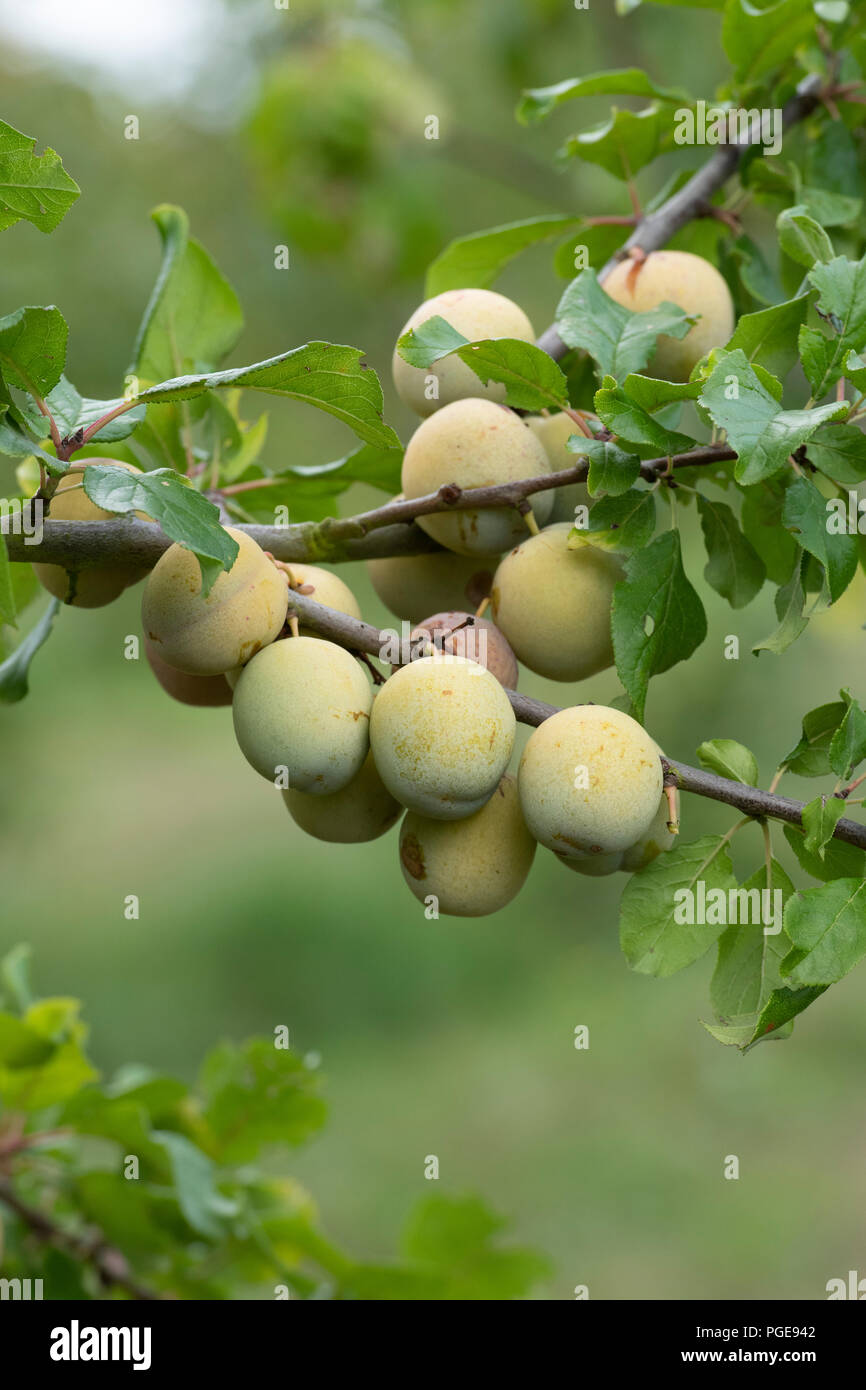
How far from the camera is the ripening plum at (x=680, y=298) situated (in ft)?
2.37

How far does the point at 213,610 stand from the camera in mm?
555

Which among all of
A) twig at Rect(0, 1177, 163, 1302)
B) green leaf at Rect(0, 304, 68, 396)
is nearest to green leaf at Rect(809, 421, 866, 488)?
green leaf at Rect(0, 304, 68, 396)

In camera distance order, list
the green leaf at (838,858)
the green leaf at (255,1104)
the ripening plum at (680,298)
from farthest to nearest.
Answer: the green leaf at (255,1104) → the ripening plum at (680,298) → the green leaf at (838,858)

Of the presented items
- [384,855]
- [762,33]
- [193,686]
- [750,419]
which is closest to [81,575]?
[193,686]

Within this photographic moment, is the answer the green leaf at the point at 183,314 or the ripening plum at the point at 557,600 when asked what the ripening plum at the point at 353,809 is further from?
the green leaf at the point at 183,314

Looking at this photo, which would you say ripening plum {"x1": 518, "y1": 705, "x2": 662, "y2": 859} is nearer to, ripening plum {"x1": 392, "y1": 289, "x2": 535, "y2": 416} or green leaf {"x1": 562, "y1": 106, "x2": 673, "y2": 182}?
ripening plum {"x1": 392, "y1": 289, "x2": 535, "y2": 416}

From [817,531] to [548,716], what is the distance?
0.15 m

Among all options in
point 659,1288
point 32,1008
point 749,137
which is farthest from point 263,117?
point 659,1288

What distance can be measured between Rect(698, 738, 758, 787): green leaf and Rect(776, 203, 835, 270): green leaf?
9.5 inches

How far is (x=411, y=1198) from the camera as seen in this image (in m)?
2.37

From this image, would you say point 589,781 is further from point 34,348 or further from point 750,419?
point 34,348

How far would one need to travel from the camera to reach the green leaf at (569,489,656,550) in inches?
23.5

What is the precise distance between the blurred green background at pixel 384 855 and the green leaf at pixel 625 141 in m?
0.74

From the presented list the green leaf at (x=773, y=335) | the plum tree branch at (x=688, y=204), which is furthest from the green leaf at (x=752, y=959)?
the plum tree branch at (x=688, y=204)
